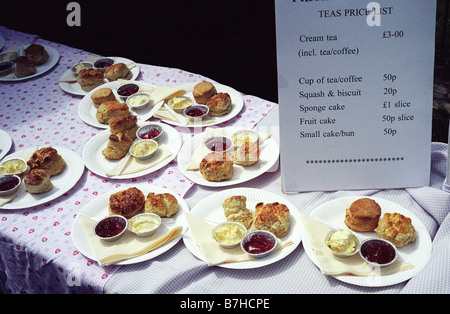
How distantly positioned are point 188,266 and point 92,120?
1700mm

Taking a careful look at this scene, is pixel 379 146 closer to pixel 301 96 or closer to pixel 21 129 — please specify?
pixel 301 96

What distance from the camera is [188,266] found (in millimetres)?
2240

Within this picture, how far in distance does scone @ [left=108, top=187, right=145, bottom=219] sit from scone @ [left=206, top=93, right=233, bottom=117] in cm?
104

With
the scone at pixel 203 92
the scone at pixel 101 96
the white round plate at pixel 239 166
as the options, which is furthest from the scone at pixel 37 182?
the scone at pixel 203 92

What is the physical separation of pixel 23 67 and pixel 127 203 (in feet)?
7.14

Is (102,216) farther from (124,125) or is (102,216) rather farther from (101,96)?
(101,96)

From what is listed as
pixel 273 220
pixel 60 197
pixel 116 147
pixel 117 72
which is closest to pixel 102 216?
pixel 60 197

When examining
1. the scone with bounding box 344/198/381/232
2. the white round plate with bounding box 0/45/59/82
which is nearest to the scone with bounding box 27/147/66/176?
the white round plate with bounding box 0/45/59/82

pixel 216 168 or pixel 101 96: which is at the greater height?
pixel 101 96

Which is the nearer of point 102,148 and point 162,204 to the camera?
point 162,204

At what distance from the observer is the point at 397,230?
221 cm

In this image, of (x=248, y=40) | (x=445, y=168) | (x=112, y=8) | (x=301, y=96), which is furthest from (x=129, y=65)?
(x=112, y=8)

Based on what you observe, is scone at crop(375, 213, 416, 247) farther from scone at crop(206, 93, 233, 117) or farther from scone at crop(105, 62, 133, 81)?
scone at crop(105, 62, 133, 81)

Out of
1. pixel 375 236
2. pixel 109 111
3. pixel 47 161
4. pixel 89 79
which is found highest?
pixel 89 79
